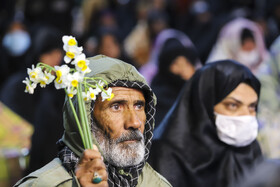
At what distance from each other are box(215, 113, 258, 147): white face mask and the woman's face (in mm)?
61

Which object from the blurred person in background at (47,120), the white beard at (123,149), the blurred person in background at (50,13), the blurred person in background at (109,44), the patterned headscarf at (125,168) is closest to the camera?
the patterned headscarf at (125,168)

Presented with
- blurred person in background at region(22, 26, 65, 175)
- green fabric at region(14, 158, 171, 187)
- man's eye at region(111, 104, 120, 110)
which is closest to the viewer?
green fabric at region(14, 158, 171, 187)

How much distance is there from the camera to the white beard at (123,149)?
4.11 meters

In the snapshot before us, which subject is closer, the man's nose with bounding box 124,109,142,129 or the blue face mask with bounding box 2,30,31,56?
the man's nose with bounding box 124,109,142,129

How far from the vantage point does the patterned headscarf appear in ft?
13.0

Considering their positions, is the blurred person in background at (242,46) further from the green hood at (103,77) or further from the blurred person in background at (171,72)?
the green hood at (103,77)

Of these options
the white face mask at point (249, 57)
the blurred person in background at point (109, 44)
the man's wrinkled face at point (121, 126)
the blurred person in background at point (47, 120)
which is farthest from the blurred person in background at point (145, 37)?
the man's wrinkled face at point (121, 126)

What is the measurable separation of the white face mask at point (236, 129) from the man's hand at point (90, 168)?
91.4 inches

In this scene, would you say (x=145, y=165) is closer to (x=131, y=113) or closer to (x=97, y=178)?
(x=131, y=113)

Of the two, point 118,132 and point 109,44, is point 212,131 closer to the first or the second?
point 118,132

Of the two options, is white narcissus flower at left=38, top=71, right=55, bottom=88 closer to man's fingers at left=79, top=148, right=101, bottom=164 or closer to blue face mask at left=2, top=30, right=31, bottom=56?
man's fingers at left=79, top=148, right=101, bottom=164

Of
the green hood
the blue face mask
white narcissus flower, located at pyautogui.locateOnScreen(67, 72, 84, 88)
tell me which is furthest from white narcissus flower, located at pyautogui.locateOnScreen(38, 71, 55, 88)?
the blue face mask

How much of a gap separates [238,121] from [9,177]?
6.50 ft

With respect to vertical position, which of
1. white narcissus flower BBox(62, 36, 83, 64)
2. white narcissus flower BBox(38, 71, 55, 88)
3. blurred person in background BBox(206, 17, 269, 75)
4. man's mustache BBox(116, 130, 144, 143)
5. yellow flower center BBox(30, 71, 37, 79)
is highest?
white narcissus flower BBox(62, 36, 83, 64)
